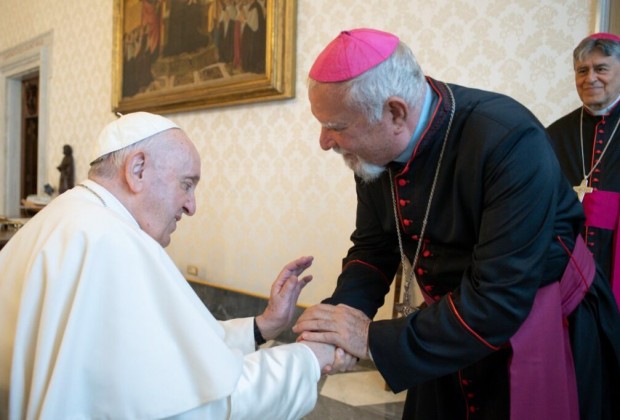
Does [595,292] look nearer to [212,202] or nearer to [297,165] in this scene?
[297,165]

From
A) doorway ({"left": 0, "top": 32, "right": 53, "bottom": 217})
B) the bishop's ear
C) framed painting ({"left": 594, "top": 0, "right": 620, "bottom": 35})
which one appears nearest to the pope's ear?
the bishop's ear

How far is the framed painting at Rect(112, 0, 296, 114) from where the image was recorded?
3.93 m

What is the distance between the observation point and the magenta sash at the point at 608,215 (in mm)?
2100

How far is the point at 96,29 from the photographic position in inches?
237

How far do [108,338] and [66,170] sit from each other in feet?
19.4

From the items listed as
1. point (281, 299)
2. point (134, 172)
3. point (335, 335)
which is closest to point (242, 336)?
point (281, 299)

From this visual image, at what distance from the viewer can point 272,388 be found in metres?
1.29

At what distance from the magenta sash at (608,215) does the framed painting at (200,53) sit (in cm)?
245

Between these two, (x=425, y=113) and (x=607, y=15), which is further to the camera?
(x=607, y=15)

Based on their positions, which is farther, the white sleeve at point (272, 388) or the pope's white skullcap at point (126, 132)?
the pope's white skullcap at point (126, 132)

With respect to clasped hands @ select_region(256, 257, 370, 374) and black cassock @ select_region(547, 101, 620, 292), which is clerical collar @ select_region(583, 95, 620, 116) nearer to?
black cassock @ select_region(547, 101, 620, 292)

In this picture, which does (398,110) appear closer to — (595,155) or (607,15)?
(595,155)

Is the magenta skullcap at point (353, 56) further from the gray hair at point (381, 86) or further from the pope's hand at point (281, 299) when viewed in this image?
the pope's hand at point (281, 299)

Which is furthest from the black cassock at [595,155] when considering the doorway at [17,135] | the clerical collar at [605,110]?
the doorway at [17,135]
